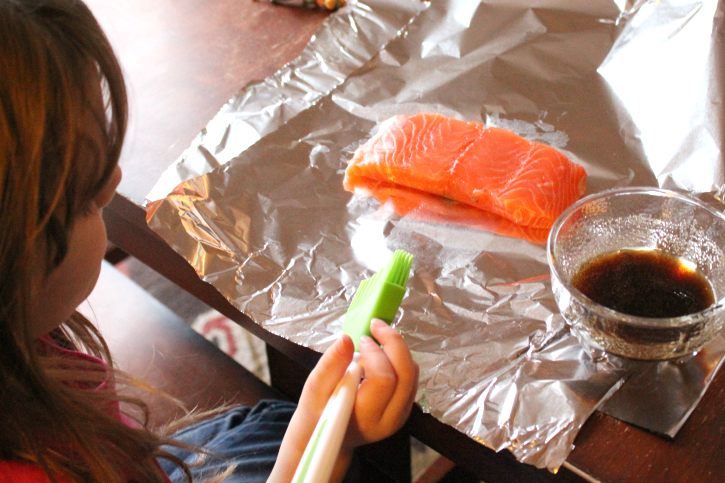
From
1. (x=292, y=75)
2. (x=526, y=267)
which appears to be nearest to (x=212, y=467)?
(x=526, y=267)

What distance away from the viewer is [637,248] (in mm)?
947

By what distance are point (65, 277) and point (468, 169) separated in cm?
78

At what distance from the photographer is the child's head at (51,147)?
0.59 metres

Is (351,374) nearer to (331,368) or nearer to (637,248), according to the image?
(331,368)

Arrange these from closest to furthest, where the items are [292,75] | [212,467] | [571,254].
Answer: [571,254] → [212,467] → [292,75]

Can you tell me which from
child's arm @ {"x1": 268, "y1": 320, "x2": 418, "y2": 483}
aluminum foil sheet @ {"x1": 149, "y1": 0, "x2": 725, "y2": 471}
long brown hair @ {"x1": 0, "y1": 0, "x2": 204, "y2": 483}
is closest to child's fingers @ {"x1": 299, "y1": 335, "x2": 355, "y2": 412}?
child's arm @ {"x1": 268, "y1": 320, "x2": 418, "y2": 483}

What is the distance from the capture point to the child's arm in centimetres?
82

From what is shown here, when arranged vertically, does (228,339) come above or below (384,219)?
below

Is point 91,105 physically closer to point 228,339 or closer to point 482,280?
point 482,280

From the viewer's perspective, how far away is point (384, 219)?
121 centimetres

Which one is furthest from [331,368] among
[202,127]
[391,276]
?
[202,127]

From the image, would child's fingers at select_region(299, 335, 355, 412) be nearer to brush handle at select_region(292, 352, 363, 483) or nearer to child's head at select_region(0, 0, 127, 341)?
brush handle at select_region(292, 352, 363, 483)

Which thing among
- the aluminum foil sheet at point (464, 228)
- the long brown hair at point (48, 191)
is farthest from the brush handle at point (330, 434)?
the long brown hair at point (48, 191)

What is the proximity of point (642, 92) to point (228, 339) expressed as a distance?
4.41 feet
